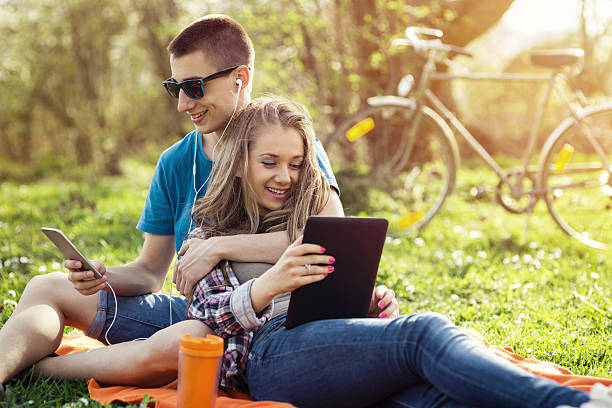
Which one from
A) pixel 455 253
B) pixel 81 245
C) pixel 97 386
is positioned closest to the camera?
pixel 97 386

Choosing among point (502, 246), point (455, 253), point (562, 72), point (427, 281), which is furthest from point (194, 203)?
point (562, 72)

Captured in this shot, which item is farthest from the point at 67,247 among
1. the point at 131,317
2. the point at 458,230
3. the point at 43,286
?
the point at 458,230

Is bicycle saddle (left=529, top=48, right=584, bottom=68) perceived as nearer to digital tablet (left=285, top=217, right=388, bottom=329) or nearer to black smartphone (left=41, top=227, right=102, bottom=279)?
digital tablet (left=285, top=217, right=388, bottom=329)

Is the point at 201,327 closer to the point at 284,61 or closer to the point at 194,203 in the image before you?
the point at 194,203

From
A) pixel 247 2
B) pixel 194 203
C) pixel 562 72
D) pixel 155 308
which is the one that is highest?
pixel 247 2

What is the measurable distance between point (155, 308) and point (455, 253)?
2.46 meters

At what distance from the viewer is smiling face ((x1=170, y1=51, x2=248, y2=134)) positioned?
284 cm

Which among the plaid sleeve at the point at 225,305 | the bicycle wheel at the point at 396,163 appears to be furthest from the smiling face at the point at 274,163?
the bicycle wheel at the point at 396,163

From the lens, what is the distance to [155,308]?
9.21ft

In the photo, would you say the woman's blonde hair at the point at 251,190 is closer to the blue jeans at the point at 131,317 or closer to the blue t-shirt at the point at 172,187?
the blue t-shirt at the point at 172,187

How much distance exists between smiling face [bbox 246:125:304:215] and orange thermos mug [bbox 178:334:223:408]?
0.72m

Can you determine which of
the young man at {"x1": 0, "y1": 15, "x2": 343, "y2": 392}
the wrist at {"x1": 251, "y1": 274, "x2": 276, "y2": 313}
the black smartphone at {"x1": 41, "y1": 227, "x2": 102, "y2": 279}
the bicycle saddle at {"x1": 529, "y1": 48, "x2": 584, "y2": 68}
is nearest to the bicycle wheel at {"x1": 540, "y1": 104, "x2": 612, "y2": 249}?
the bicycle saddle at {"x1": 529, "y1": 48, "x2": 584, "y2": 68}

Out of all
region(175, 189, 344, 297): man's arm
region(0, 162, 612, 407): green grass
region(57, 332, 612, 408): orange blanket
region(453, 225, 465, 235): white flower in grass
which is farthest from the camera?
region(453, 225, 465, 235): white flower in grass

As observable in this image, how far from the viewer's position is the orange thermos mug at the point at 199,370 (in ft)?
6.51
